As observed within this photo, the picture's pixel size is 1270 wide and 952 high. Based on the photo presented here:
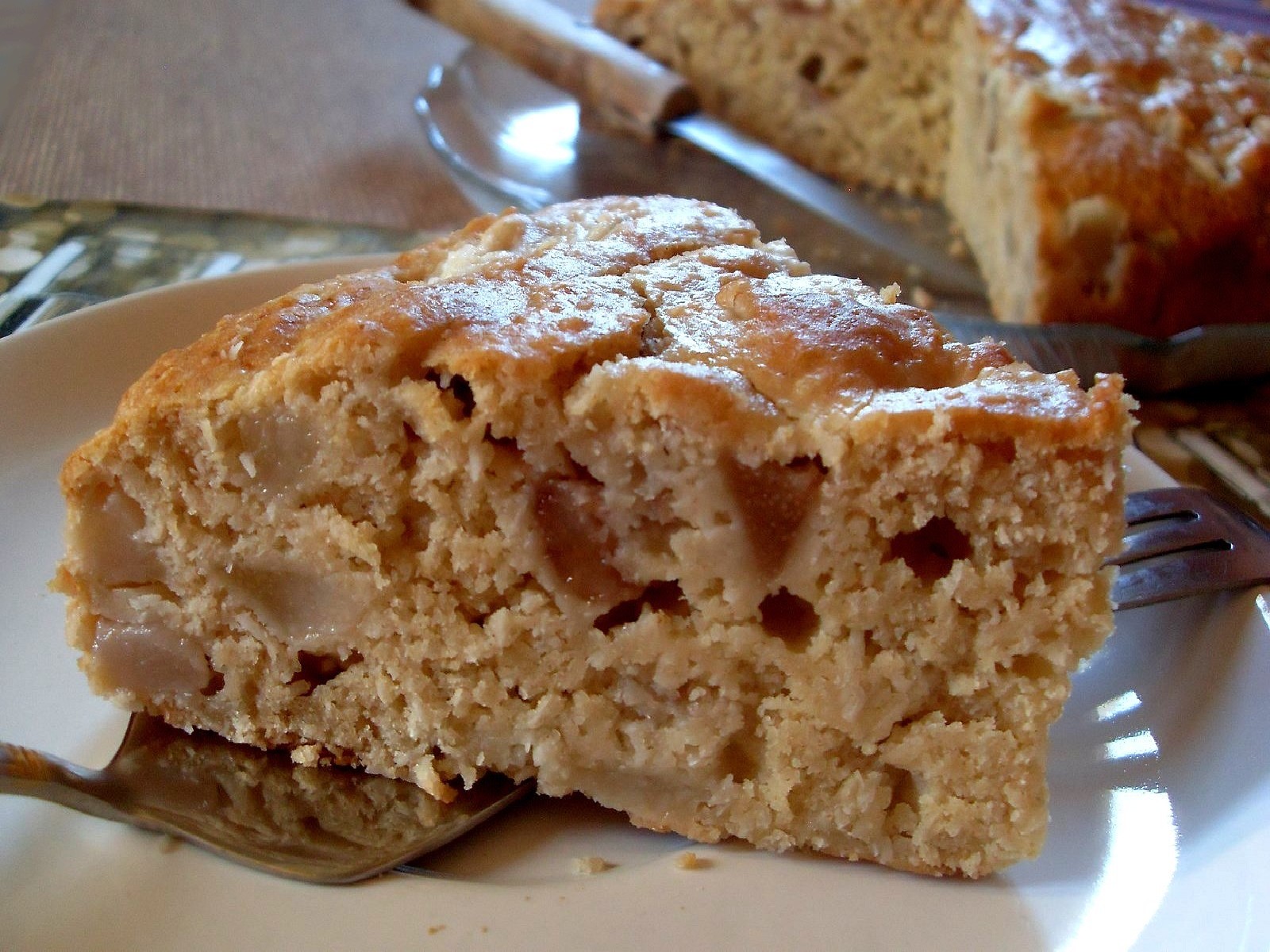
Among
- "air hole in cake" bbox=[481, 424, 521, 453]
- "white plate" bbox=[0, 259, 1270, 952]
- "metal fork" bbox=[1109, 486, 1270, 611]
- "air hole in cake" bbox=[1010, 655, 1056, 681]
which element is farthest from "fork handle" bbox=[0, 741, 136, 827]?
"metal fork" bbox=[1109, 486, 1270, 611]

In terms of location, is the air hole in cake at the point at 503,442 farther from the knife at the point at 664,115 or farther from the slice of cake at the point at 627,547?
the knife at the point at 664,115

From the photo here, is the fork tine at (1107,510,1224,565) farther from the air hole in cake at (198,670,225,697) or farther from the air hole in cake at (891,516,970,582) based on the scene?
the air hole in cake at (198,670,225,697)

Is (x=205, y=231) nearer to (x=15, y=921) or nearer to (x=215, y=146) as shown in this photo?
(x=215, y=146)

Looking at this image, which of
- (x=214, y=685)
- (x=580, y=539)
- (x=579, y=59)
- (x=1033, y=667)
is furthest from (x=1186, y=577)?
(x=579, y=59)

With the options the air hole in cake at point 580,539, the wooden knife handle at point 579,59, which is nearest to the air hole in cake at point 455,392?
the air hole in cake at point 580,539

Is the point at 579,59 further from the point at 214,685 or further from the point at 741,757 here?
the point at 741,757

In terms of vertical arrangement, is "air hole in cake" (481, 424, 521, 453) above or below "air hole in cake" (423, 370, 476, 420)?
below

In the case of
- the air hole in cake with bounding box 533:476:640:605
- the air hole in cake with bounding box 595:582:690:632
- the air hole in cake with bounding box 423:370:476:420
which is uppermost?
the air hole in cake with bounding box 423:370:476:420
